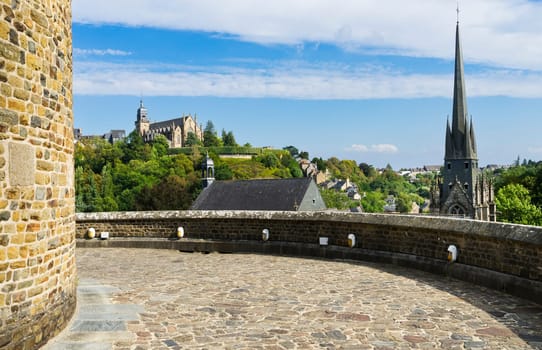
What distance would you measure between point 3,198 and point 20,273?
0.87 m

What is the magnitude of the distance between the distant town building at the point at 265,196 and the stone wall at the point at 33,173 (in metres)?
37.6

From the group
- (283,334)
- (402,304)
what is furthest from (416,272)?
(283,334)

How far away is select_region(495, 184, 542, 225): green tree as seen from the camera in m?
56.4

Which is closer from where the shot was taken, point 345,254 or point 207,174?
point 345,254

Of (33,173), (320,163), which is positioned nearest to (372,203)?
(320,163)

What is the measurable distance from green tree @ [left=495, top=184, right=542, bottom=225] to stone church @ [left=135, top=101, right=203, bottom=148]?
10625cm

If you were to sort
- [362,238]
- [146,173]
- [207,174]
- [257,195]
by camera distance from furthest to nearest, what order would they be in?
1. [146,173]
2. [207,174]
3. [257,195]
4. [362,238]

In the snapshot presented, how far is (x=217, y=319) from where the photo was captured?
24.7ft

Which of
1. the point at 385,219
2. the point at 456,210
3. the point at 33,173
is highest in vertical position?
the point at 33,173

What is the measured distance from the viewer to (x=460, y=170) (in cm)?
7406

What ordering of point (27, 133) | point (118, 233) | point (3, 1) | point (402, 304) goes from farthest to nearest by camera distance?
point (118, 233), point (402, 304), point (27, 133), point (3, 1)

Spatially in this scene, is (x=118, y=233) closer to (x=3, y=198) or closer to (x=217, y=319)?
(x=217, y=319)

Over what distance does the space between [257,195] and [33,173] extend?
135 feet

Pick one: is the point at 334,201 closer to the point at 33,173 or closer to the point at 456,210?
the point at 456,210
